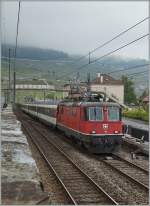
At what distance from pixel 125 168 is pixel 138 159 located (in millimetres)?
2929

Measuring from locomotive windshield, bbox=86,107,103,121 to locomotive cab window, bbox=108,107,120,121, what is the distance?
451mm

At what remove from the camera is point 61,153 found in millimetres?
21906

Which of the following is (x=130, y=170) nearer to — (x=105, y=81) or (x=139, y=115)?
(x=139, y=115)

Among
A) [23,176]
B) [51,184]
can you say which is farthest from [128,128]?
[23,176]

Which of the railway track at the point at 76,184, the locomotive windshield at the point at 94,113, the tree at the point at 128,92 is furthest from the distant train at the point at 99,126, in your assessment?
the tree at the point at 128,92

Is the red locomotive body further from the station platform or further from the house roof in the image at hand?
the house roof

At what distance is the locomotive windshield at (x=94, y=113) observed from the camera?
848 inches

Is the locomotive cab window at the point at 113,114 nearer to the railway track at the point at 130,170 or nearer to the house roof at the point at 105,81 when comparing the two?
the railway track at the point at 130,170

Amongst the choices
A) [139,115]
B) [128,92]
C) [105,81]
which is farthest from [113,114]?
[128,92]

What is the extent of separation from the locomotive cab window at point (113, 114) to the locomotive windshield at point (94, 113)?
1.48 ft

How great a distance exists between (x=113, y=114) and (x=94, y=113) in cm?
96

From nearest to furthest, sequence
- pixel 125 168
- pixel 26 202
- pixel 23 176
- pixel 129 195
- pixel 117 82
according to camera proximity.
Result: pixel 26 202, pixel 23 176, pixel 129 195, pixel 125 168, pixel 117 82

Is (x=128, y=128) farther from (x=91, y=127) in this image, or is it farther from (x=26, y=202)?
(x=26, y=202)

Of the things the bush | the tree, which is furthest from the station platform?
the tree
